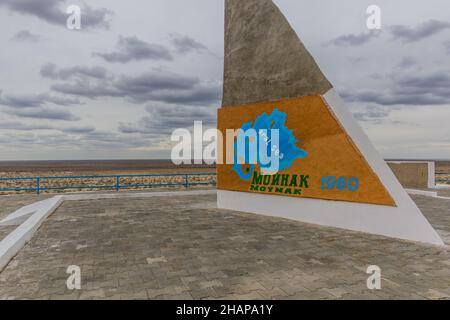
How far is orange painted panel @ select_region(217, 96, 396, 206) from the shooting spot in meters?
8.27

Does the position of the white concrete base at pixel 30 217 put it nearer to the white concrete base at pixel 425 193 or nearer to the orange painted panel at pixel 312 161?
the orange painted panel at pixel 312 161

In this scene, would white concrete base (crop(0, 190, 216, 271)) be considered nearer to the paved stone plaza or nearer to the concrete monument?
the paved stone plaza

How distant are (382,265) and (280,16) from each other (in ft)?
26.4

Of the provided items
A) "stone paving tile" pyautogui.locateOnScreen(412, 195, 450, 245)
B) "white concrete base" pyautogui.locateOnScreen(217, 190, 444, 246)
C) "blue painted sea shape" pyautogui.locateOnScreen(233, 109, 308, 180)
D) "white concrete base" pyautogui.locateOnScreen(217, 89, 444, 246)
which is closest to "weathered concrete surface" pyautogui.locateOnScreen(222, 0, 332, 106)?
"blue painted sea shape" pyautogui.locateOnScreen(233, 109, 308, 180)

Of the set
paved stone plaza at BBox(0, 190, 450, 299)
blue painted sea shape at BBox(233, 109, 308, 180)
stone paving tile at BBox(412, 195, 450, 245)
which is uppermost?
blue painted sea shape at BBox(233, 109, 308, 180)

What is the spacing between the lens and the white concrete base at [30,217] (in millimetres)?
6266

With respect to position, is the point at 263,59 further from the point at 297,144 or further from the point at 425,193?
the point at 425,193

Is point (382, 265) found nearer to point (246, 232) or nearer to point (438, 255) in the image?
point (438, 255)

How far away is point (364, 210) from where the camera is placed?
825 cm

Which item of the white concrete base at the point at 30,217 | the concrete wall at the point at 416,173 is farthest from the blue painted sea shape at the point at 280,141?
the concrete wall at the point at 416,173

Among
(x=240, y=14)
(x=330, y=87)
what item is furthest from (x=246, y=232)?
(x=240, y=14)

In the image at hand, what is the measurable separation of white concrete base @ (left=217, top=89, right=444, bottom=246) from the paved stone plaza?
38 cm

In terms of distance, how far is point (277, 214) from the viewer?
409 inches

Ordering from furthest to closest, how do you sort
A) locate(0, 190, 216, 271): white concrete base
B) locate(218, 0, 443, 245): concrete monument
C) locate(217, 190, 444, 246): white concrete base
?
locate(218, 0, 443, 245): concrete monument → locate(217, 190, 444, 246): white concrete base → locate(0, 190, 216, 271): white concrete base
